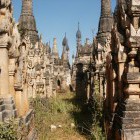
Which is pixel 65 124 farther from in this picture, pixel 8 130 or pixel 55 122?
pixel 8 130

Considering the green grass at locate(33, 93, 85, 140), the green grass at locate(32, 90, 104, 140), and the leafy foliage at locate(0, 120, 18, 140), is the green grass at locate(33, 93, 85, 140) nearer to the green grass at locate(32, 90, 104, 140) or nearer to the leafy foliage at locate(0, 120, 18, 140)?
the green grass at locate(32, 90, 104, 140)

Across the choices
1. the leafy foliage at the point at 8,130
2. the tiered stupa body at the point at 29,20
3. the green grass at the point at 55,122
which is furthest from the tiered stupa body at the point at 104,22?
the leafy foliage at the point at 8,130

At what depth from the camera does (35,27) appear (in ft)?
65.9

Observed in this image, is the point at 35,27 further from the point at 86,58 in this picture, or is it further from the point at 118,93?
the point at 118,93

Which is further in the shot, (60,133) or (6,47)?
(60,133)

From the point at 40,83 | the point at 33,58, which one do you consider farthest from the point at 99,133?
the point at 33,58

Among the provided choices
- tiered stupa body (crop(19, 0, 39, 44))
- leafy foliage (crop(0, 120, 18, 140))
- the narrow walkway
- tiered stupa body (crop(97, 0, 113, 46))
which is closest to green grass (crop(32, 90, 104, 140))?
Result: the narrow walkway

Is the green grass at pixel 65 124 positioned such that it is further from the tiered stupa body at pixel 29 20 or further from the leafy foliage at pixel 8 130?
the tiered stupa body at pixel 29 20

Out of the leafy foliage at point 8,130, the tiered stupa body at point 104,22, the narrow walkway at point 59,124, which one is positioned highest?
the tiered stupa body at point 104,22

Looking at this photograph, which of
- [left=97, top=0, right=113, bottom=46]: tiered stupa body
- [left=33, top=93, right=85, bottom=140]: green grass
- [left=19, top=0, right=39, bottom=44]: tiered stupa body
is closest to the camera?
[left=33, top=93, right=85, bottom=140]: green grass

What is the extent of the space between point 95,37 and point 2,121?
577 inches

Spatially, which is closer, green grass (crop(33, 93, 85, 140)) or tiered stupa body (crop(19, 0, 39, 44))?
green grass (crop(33, 93, 85, 140))

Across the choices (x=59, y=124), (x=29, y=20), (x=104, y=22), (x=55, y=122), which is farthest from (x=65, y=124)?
(x=104, y=22)

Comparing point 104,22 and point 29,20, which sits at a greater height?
point 29,20
